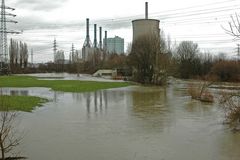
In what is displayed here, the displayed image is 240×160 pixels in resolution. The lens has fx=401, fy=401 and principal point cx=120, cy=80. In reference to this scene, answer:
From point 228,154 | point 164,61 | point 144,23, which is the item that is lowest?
point 228,154

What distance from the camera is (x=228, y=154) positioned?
40.1ft

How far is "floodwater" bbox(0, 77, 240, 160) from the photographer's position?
12.0 m

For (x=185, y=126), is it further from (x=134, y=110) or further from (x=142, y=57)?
(x=142, y=57)

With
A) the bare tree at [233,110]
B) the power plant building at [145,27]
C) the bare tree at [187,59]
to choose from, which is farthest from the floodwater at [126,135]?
the bare tree at [187,59]

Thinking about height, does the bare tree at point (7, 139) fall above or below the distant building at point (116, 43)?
below

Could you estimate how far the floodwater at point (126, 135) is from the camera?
12.0 meters

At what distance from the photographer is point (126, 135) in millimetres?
15133

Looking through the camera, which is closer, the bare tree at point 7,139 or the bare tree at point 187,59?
the bare tree at point 7,139

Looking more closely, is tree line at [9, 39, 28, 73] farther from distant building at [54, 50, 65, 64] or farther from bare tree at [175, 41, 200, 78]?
bare tree at [175, 41, 200, 78]

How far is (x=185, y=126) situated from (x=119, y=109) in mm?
7434

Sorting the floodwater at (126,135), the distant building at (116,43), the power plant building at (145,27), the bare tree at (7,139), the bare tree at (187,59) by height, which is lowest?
the floodwater at (126,135)

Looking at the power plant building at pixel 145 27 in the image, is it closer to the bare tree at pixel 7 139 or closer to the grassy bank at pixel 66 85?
the grassy bank at pixel 66 85

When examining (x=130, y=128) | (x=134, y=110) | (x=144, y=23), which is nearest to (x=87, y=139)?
(x=130, y=128)

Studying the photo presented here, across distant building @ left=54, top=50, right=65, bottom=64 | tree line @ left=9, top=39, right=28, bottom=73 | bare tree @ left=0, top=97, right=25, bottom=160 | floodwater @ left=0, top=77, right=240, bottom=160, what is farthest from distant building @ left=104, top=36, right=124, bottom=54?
bare tree @ left=0, top=97, right=25, bottom=160
